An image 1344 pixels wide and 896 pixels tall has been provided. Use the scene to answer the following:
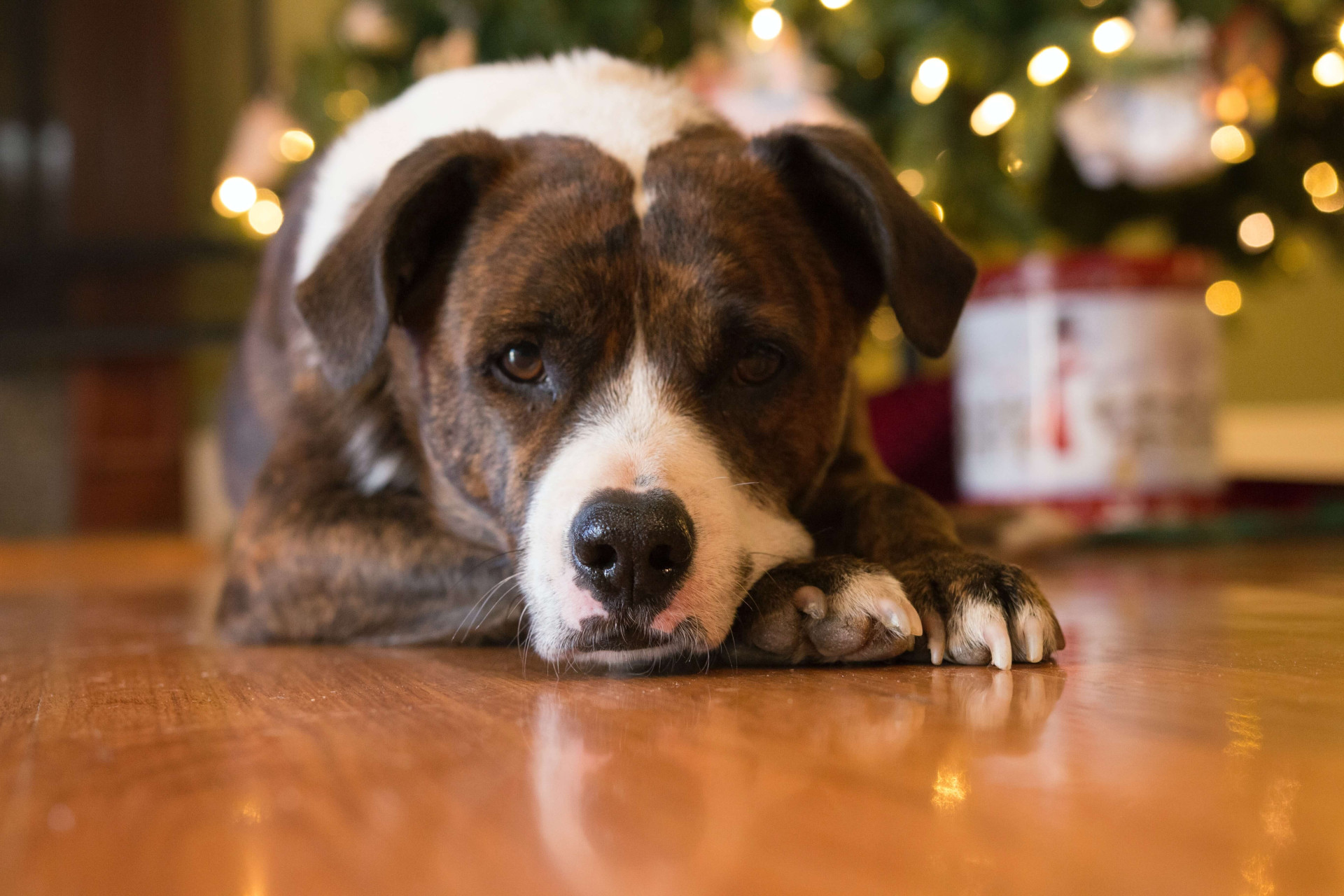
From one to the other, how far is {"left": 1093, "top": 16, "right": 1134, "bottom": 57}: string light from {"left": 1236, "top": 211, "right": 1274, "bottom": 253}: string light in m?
1.18

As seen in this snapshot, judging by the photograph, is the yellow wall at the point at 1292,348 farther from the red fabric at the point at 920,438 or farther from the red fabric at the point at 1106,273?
the red fabric at the point at 1106,273

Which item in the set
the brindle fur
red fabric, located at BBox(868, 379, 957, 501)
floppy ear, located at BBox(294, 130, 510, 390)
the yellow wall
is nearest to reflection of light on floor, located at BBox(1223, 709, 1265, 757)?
the brindle fur

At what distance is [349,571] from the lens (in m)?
1.73

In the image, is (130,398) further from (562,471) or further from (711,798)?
(711,798)

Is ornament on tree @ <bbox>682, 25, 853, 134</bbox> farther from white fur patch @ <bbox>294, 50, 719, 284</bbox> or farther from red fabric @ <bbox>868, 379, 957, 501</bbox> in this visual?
white fur patch @ <bbox>294, 50, 719, 284</bbox>

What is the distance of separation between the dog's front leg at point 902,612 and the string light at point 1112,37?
203 cm

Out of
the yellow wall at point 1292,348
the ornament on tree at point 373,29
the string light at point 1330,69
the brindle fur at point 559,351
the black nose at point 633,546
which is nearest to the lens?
the black nose at point 633,546

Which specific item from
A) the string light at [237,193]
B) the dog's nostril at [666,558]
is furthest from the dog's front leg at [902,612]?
the string light at [237,193]

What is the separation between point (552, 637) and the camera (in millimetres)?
1318

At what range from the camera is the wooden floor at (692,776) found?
25.2 inches

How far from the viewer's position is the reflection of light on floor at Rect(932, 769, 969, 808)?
743mm

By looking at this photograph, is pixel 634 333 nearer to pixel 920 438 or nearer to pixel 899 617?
pixel 899 617

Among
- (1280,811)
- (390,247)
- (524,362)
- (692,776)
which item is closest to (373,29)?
(390,247)

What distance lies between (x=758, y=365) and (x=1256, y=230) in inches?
119
